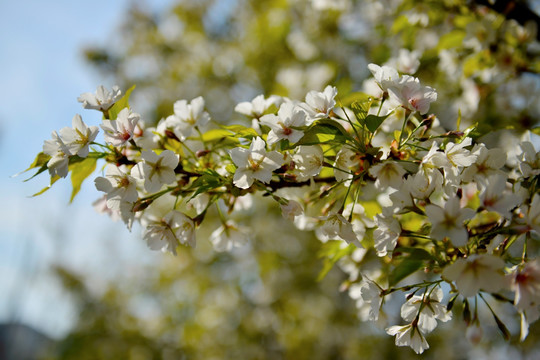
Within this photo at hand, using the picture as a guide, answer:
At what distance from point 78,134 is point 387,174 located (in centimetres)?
101

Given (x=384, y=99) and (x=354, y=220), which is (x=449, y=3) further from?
(x=354, y=220)

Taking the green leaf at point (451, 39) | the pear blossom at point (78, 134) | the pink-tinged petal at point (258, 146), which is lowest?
the green leaf at point (451, 39)

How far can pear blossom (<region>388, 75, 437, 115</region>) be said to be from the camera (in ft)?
4.05

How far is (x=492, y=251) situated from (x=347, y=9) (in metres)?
3.62

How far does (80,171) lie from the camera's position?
1.46m

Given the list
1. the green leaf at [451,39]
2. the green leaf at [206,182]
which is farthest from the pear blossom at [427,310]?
the green leaf at [451,39]

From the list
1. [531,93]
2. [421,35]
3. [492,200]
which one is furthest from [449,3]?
[492,200]

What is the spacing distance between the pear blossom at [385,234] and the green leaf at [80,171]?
1.02 m

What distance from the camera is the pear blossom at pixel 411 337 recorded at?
1.31m

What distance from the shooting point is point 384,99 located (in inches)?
52.9

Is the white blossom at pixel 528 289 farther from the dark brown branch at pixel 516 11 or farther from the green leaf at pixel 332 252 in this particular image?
the dark brown branch at pixel 516 11

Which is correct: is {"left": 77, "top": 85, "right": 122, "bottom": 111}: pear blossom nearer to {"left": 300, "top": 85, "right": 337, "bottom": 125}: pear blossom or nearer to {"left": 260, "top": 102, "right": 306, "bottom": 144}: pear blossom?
{"left": 260, "top": 102, "right": 306, "bottom": 144}: pear blossom

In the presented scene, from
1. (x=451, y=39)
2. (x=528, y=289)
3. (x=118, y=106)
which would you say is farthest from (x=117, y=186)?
(x=451, y=39)

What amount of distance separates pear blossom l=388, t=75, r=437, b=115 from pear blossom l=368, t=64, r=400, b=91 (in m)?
0.01
